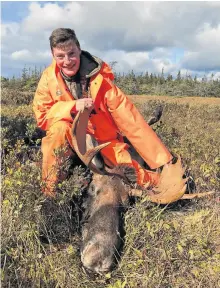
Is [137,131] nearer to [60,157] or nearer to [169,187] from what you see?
[169,187]

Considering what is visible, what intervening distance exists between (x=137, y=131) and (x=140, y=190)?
3.56 feet

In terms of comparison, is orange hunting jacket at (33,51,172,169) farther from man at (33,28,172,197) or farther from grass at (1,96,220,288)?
grass at (1,96,220,288)

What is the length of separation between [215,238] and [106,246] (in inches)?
49.4

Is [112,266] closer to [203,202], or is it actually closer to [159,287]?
[159,287]

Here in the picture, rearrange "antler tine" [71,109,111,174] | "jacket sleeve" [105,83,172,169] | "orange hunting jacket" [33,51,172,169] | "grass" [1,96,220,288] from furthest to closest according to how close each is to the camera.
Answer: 1. "jacket sleeve" [105,83,172,169]
2. "orange hunting jacket" [33,51,172,169]
3. "antler tine" [71,109,111,174]
4. "grass" [1,96,220,288]

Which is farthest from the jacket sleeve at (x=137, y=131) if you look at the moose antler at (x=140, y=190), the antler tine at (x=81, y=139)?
the antler tine at (x=81, y=139)

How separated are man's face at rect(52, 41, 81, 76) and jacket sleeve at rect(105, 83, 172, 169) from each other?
22.6 inches

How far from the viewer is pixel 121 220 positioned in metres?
4.63

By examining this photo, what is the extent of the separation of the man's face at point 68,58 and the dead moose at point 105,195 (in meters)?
0.71

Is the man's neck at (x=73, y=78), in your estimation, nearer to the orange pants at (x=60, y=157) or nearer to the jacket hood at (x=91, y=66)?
the jacket hood at (x=91, y=66)

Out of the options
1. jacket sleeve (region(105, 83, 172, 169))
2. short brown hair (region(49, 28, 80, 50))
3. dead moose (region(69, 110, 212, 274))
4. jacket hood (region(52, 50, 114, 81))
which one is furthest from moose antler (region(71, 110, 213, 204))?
short brown hair (region(49, 28, 80, 50))

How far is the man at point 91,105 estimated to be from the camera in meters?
5.32

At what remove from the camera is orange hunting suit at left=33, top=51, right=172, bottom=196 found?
17.7ft

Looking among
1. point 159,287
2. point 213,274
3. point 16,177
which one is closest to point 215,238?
point 213,274
